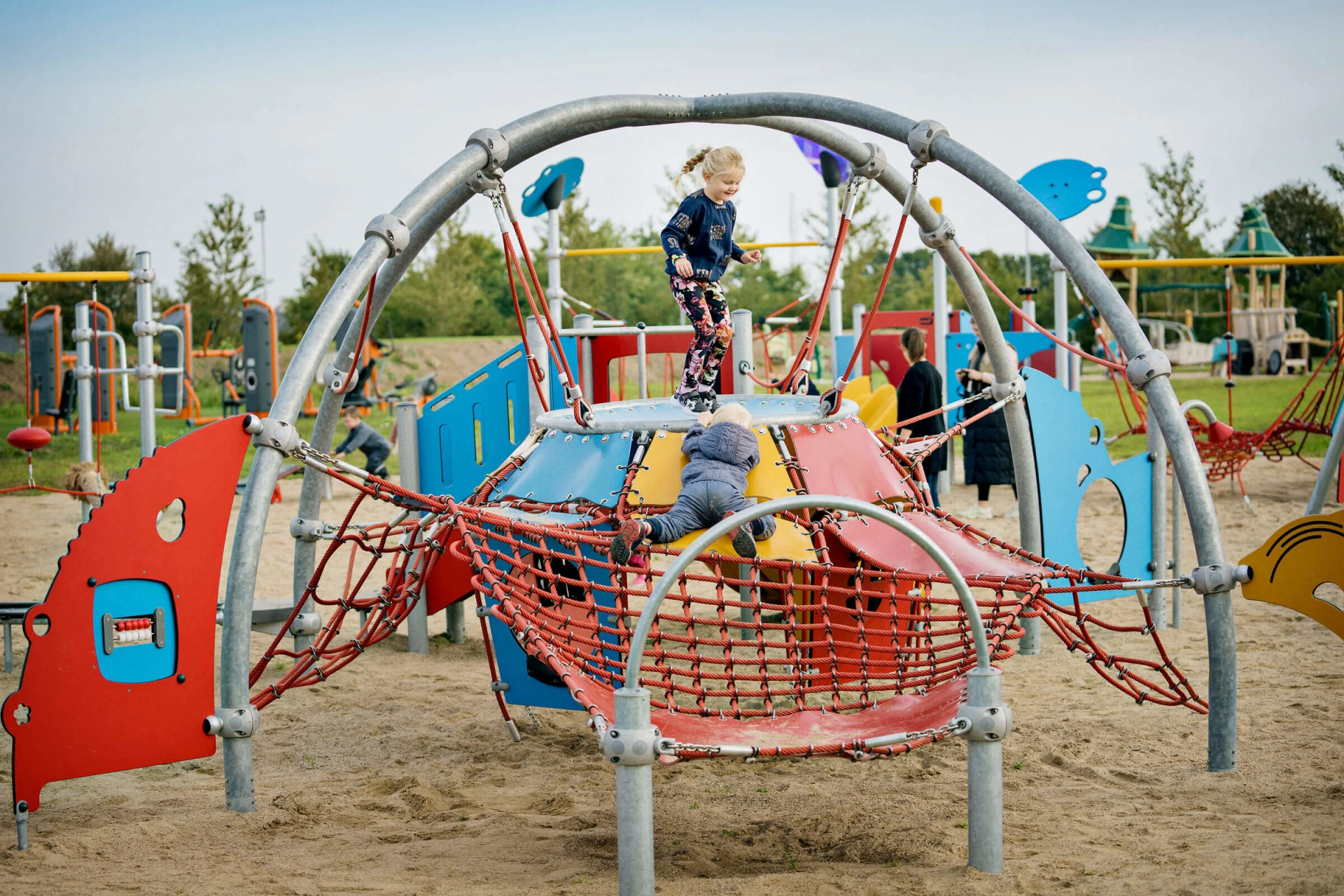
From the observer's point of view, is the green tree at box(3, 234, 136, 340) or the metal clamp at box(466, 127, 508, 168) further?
the green tree at box(3, 234, 136, 340)

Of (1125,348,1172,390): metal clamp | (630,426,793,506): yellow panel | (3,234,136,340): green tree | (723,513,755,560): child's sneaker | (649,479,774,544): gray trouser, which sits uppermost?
(3,234,136,340): green tree

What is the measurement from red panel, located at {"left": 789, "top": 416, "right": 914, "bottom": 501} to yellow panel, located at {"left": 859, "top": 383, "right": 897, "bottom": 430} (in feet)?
8.29

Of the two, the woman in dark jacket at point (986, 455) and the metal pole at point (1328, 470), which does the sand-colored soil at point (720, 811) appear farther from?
the woman in dark jacket at point (986, 455)

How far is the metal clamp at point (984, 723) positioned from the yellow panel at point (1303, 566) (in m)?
1.24

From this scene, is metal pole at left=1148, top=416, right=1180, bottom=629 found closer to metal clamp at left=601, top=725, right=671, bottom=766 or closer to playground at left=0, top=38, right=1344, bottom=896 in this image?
playground at left=0, top=38, right=1344, bottom=896

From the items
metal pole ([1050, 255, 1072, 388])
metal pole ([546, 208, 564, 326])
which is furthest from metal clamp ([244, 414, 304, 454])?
metal pole ([1050, 255, 1072, 388])

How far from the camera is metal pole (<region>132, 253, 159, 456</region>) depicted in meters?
6.52

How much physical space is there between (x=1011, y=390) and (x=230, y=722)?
3586 millimetres

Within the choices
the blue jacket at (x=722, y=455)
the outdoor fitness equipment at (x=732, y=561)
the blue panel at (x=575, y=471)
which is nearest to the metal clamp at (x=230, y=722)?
the outdoor fitness equipment at (x=732, y=561)

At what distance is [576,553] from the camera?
12.9 ft

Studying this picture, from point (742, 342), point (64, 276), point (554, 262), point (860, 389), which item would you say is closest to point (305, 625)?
point (742, 342)

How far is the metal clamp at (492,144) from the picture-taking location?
4.19 m

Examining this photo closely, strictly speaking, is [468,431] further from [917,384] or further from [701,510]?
[917,384]

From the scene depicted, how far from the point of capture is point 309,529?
5027mm
